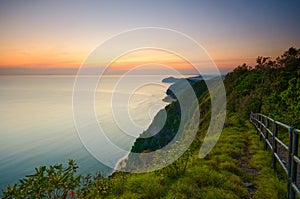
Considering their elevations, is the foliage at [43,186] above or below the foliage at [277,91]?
below

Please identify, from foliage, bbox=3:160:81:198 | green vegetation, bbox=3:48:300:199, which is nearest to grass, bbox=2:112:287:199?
green vegetation, bbox=3:48:300:199

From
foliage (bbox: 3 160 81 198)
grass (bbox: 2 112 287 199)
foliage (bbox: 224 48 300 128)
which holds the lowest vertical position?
grass (bbox: 2 112 287 199)

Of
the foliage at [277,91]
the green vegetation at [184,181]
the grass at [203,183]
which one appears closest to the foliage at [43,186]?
the green vegetation at [184,181]

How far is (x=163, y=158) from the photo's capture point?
7.15m

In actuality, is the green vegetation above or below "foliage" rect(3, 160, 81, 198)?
below

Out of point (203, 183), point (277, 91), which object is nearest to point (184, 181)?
point (203, 183)

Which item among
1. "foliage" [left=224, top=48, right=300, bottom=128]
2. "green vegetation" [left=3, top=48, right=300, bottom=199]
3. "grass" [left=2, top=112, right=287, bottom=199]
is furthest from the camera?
"foliage" [left=224, top=48, right=300, bottom=128]

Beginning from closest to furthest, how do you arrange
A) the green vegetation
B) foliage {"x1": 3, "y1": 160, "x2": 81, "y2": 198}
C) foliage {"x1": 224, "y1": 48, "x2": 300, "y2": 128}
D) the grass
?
foliage {"x1": 3, "y1": 160, "x2": 81, "y2": 198}, the green vegetation, the grass, foliage {"x1": 224, "y1": 48, "x2": 300, "y2": 128}

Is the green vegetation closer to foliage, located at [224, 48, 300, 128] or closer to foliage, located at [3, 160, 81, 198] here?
foliage, located at [3, 160, 81, 198]

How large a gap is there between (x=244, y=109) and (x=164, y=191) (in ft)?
63.8

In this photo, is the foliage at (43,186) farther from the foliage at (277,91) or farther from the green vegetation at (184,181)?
the foliage at (277,91)

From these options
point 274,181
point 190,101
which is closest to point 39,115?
point 190,101

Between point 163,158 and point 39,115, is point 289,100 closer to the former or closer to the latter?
point 163,158

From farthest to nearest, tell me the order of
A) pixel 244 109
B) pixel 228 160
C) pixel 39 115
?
pixel 39 115, pixel 244 109, pixel 228 160
